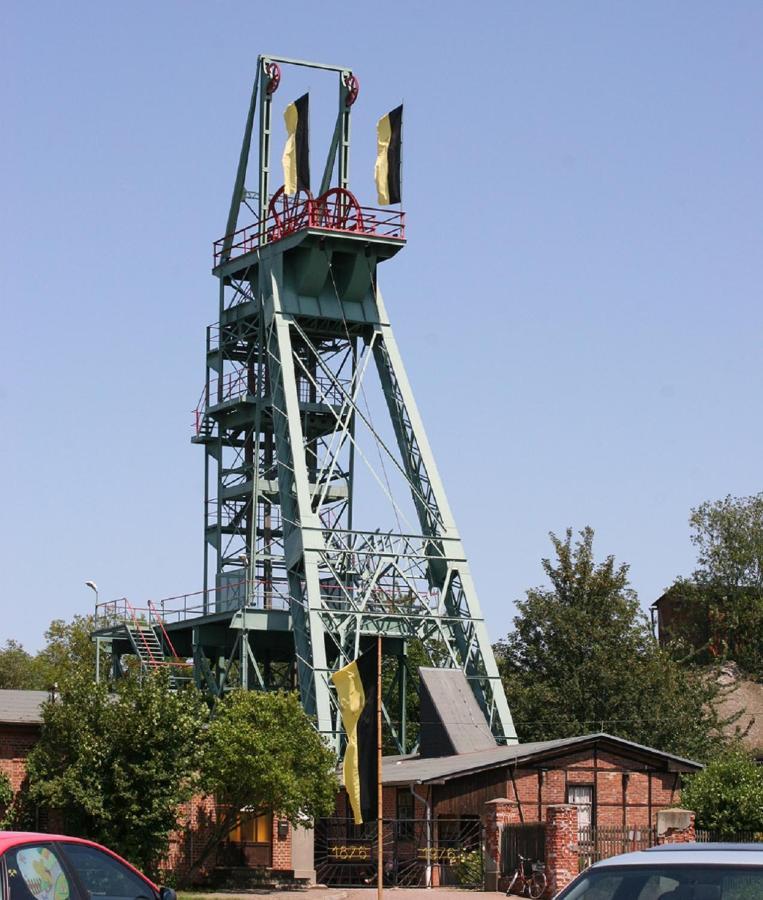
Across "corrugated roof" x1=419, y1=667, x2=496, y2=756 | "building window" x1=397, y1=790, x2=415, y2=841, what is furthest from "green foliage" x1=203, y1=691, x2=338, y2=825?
"corrugated roof" x1=419, y1=667, x2=496, y2=756

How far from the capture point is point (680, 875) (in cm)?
869

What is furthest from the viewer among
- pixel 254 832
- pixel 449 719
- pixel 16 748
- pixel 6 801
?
pixel 449 719

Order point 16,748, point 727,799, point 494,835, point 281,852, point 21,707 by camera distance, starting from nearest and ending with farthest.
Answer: point 494,835 → point 16,748 → point 727,799 → point 281,852 → point 21,707

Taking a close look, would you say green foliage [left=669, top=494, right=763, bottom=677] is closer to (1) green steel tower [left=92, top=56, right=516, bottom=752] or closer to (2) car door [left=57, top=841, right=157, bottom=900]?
(1) green steel tower [left=92, top=56, right=516, bottom=752]

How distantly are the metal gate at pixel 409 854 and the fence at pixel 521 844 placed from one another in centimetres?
119

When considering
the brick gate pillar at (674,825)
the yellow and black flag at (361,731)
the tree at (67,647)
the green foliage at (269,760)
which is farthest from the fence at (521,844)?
the tree at (67,647)

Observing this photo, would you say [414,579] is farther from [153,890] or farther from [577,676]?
[153,890]

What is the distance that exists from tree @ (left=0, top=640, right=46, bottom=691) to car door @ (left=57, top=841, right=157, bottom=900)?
282 ft

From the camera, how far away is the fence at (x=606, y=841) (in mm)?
35344

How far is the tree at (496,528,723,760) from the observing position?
6078 centimetres

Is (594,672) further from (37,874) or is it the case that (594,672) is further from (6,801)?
(37,874)

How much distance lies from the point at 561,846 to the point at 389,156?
89.6 feet

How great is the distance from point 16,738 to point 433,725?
41.6ft

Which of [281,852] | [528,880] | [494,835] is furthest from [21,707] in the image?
[528,880]
